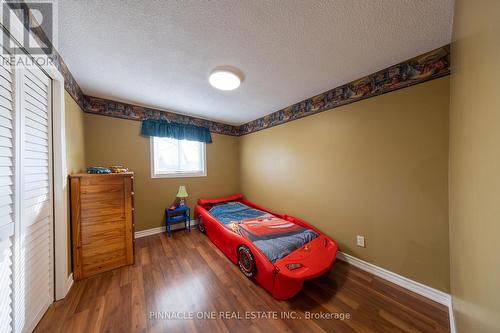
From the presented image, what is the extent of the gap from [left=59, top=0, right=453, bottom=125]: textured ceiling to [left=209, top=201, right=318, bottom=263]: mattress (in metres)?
1.99

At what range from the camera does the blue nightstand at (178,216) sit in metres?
2.90

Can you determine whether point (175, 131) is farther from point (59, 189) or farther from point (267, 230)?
point (267, 230)

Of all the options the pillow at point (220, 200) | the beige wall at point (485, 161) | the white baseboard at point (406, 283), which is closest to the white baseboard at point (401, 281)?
the white baseboard at point (406, 283)

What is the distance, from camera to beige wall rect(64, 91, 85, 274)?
66.9 inches

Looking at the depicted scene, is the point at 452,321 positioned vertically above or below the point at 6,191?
below

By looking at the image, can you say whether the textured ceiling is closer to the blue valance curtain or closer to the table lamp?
the blue valance curtain

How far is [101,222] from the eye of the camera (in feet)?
6.13

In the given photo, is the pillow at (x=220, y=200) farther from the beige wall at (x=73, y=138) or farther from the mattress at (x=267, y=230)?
the beige wall at (x=73, y=138)

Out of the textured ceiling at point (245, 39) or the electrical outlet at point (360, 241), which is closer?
the textured ceiling at point (245, 39)

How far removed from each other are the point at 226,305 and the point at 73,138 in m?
2.54

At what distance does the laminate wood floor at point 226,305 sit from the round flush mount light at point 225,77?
2276mm

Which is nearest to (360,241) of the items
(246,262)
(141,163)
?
(246,262)

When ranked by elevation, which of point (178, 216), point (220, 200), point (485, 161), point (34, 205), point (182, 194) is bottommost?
point (178, 216)

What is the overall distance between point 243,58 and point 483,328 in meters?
2.16
